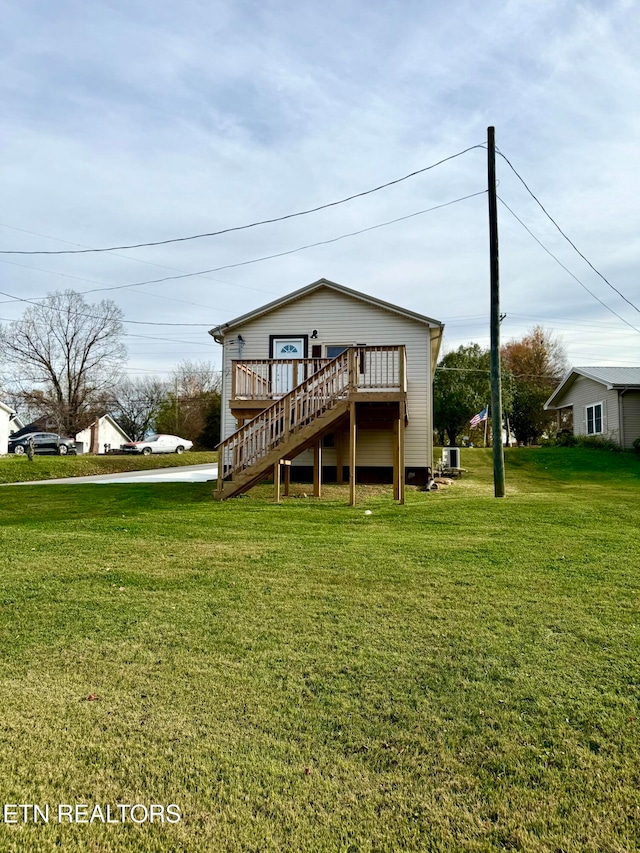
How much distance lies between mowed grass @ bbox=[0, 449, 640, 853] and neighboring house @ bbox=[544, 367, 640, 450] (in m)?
18.1

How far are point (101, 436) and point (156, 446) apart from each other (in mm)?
13784

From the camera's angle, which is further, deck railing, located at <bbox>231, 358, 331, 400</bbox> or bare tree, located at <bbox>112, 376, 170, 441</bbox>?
bare tree, located at <bbox>112, 376, 170, 441</bbox>

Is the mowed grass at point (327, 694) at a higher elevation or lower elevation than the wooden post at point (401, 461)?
lower

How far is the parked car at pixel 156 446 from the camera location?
112 ft

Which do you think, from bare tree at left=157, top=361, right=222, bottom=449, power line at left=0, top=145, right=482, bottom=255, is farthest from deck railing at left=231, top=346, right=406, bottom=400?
bare tree at left=157, top=361, right=222, bottom=449

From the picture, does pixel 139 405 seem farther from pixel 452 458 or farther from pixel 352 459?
pixel 352 459

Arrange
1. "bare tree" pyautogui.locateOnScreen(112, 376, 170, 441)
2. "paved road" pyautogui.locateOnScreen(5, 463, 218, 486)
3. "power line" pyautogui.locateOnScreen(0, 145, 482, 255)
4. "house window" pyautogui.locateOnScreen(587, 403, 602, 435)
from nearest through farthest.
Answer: "power line" pyautogui.locateOnScreen(0, 145, 482, 255), "paved road" pyautogui.locateOnScreen(5, 463, 218, 486), "house window" pyautogui.locateOnScreen(587, 403, 602, 435), "bare tree" pyautogui.locateOnScreen(112, 376, 170, 441)

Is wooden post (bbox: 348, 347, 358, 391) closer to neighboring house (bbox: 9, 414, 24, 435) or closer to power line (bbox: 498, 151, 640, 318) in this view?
power line (bbox: 498, 151, 640, 318)

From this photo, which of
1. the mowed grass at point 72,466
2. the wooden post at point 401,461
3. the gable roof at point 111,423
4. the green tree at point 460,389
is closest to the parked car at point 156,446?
the mowed grass at point 72,466

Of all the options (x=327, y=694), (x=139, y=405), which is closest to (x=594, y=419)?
(x=327, y=694)

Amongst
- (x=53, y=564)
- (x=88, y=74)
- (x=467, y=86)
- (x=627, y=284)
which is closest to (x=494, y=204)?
(x=467, y=86)

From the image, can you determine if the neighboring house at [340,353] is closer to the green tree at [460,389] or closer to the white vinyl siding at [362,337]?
the white vinyl siding at [362,337]

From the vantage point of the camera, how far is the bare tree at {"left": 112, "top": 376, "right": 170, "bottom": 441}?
52.8 m

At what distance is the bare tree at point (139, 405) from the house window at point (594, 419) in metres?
38.5
